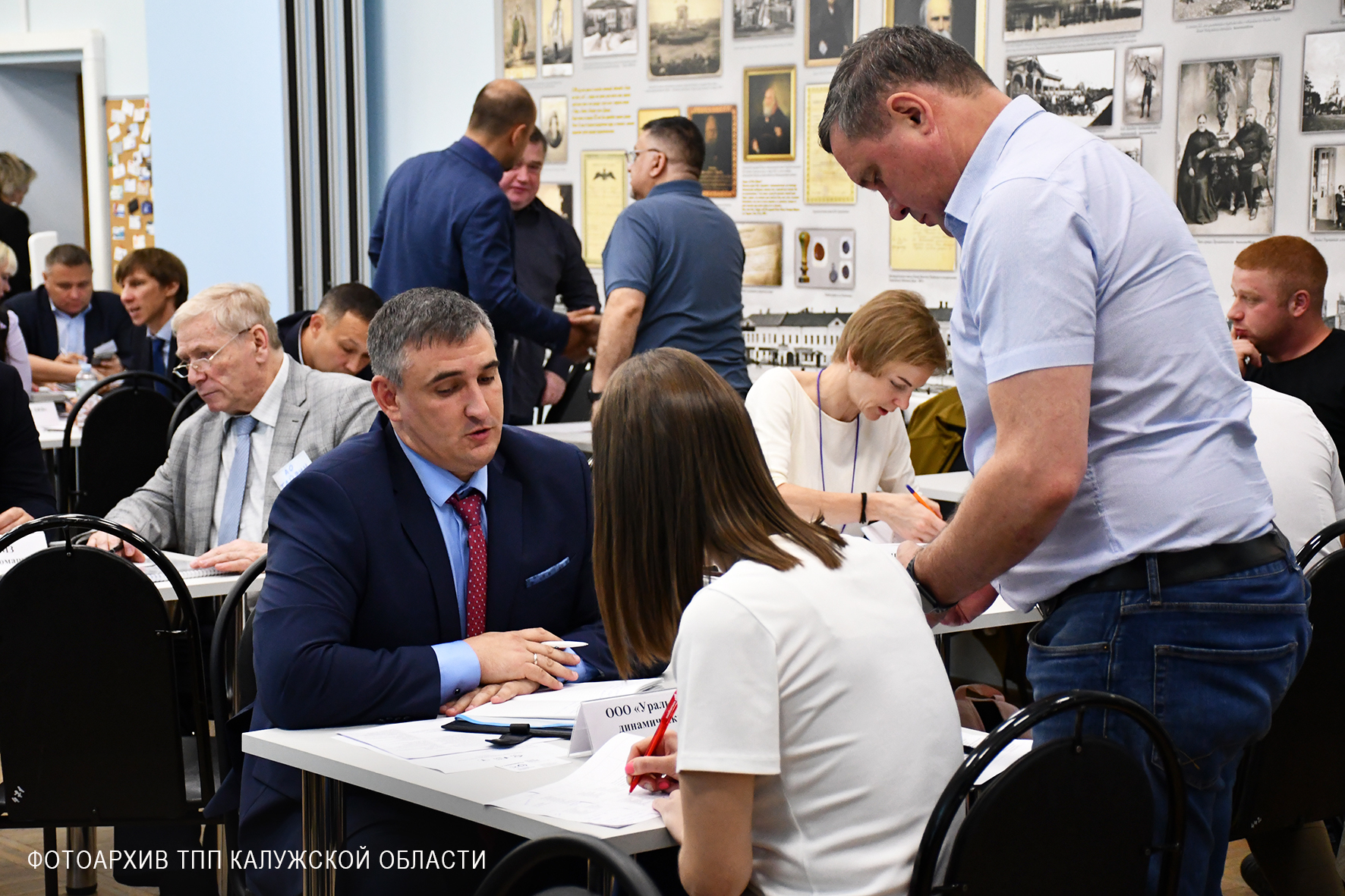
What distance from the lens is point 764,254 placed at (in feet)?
17.8

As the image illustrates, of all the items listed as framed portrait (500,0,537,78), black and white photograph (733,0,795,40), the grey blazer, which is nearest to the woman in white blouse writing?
the grey blazer

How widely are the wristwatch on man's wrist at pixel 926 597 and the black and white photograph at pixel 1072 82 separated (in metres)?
3.32

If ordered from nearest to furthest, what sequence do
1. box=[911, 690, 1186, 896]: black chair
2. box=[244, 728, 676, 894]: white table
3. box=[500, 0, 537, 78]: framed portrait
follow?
box=[911, 690, 1186, 896]: black chair
box=[244, 728, 676, 894]: white table
box=[500, 0, 537, 78]: framed portrait

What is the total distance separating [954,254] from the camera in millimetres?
4941

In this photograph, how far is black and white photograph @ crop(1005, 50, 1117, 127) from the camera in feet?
15.1

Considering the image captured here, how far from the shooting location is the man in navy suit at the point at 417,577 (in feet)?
6.35

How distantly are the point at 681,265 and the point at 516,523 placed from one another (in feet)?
6.72

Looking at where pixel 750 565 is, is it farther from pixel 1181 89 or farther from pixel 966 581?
pixel 1181 89

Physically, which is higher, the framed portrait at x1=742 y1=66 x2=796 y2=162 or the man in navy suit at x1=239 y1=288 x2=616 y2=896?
the framed portrait at x1=742 y1=66 x2=796 y2=162

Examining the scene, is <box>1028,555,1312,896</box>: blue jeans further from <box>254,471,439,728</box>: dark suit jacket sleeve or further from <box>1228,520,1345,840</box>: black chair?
<box>254,471,439,728</box>: dark suit jacket sleeve

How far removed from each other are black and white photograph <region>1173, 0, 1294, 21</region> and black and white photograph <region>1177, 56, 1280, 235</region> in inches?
5.9

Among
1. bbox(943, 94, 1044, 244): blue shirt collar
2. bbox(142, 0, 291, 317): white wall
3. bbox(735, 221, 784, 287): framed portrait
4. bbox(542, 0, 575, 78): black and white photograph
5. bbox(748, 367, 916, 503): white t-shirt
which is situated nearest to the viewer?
bbox(943, 94, 1044, 244): blue shirt collar

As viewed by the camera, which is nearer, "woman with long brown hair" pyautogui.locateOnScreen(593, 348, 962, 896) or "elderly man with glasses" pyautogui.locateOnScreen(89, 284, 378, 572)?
"woman with long brown hair" pyautogui.locateOnScreen(593, 348, 962, 896)

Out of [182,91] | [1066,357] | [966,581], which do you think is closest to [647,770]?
[966,581]
